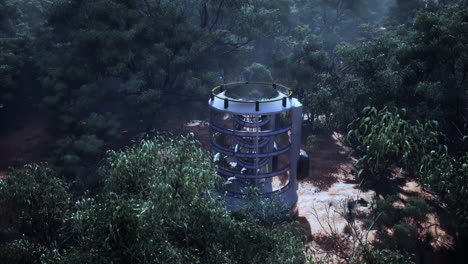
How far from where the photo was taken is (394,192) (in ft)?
76.8

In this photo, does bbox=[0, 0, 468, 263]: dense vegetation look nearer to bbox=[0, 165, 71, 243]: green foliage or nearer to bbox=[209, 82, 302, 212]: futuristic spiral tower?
bbox=[0, 165, 71, 243]: green foliage

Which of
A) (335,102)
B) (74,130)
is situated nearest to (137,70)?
(74,130)

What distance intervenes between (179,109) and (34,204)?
2427 cm

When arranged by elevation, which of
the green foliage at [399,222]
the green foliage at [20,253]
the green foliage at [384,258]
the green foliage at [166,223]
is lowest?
the green foliage at [399,222]

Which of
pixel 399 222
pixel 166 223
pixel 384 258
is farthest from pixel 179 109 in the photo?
pixel 384 258

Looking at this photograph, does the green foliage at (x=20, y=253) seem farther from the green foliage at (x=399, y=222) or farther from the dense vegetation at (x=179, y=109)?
the green foliage at (x=399, y=222)

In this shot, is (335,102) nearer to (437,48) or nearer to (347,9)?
(437,48)

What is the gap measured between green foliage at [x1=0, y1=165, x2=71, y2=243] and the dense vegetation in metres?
0.05

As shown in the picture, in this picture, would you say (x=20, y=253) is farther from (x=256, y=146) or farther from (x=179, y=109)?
(x=179, y=109)

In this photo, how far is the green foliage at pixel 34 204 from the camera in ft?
43.3

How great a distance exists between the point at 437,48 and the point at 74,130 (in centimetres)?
2677

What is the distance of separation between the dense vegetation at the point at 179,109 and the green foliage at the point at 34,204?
5 cm

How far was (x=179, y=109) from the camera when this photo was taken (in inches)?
1462

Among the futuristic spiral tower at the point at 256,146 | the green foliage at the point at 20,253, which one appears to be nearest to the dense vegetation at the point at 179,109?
the green foliage at the point at 20,253
